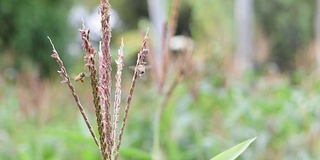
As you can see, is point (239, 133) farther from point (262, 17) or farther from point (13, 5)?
point (262, 17)

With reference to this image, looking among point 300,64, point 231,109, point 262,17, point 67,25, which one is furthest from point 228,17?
point 231,109

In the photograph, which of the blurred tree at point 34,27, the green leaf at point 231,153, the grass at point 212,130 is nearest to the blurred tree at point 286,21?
the blurred tree at point 34,27

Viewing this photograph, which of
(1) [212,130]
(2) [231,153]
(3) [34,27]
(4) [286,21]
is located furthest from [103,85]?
(4) [286,21]

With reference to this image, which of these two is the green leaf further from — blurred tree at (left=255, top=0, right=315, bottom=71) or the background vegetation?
blurred tree at (left=255, top=0, right=315, bottom=71)

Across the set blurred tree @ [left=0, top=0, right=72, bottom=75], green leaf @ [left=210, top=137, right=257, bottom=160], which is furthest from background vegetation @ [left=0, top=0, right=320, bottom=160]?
blurred tree @ [left=0, top=0, right=72, bottom=75]

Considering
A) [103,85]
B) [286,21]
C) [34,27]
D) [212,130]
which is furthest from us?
[286,21]

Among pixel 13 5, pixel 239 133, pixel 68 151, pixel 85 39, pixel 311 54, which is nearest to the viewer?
pixel 85 39

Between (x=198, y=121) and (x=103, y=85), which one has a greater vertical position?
(x=198, y=121)

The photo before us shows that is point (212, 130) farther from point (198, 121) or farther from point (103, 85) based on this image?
point (103, 85)
